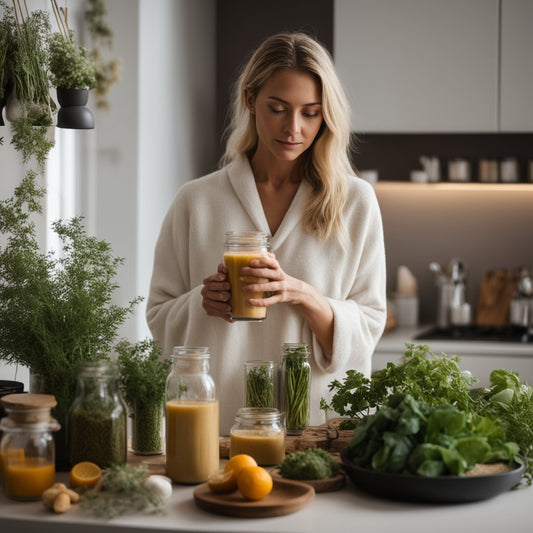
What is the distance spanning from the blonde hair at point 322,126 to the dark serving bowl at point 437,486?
93cm

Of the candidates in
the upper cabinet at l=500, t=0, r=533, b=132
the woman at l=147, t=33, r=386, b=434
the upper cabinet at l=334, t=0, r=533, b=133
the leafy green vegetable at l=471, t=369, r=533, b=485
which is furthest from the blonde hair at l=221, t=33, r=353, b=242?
the upper cabinet at l=500, t=0, r=533, b=132

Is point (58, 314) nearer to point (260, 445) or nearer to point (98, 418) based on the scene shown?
point (98, 418)

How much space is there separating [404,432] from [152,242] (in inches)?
98.6

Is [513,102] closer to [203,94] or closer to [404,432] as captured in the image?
[203,94]

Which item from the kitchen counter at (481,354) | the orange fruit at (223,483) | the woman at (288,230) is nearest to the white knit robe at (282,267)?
the woman at (288,230)

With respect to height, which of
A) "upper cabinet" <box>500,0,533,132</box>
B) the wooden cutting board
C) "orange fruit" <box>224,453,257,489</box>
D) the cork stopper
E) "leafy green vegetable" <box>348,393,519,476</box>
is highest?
"upper cabinet" <box>500,0,533,132</box>

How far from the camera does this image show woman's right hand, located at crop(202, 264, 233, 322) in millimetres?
1915

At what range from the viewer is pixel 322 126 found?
224 cm

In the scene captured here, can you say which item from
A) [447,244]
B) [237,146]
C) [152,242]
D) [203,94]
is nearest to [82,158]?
[152,242]

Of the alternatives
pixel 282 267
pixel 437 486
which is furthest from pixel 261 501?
pixel 282 267

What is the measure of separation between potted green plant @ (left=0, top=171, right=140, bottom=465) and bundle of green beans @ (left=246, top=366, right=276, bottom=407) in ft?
0.99

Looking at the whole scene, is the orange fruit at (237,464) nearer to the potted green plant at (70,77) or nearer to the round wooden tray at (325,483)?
the round wooden tray at (325,483)

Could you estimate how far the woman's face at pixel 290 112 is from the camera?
211 cm

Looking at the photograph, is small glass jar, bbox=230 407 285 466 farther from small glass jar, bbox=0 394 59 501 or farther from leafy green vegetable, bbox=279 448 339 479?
small glass jar, bbox=0 394 59 501
